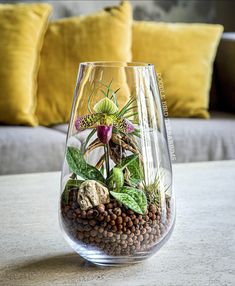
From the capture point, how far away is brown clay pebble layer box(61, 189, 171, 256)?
2.03 feet

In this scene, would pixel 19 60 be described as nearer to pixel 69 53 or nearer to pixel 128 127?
pixel 69 53

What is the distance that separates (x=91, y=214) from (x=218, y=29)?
216cm

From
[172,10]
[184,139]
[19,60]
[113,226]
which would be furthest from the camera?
[172,10]

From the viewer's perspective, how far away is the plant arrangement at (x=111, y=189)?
2.04ft

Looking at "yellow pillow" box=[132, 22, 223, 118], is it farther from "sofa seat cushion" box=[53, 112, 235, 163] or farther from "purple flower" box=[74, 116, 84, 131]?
"purple flower" box=[74, 116, 84, 131]

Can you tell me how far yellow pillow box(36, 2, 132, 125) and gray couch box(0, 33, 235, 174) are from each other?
0.09 metres

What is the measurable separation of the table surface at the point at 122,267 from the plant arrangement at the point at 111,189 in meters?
0.04

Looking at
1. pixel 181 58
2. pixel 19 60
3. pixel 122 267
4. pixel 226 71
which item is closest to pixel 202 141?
pixel 181 58

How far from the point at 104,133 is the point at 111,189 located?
63 mm

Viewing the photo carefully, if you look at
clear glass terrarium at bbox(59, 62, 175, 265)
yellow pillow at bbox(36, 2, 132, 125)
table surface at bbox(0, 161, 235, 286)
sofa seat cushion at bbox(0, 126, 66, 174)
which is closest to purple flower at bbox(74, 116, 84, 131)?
clear glass terrarium at bbox(59, 62, 175, 265)

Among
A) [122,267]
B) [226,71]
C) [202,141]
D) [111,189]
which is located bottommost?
[202,141]

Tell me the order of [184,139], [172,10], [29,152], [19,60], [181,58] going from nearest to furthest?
1. [29,152]
2. [184,139]
3. [19,60]
4. [181,58]
5. [172,10]

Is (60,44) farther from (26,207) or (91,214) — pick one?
(91,214)

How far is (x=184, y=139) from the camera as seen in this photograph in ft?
7.29
